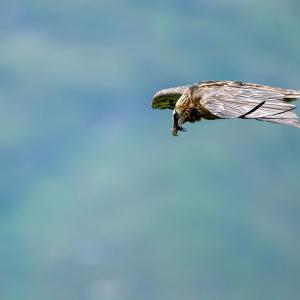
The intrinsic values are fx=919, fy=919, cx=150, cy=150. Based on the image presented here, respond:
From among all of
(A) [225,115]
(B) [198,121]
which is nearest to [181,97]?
(B) [198,121]

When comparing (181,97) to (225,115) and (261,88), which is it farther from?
(225,115)

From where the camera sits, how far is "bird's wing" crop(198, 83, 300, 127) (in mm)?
31375

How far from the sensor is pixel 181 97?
154 ft

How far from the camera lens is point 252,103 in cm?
3347

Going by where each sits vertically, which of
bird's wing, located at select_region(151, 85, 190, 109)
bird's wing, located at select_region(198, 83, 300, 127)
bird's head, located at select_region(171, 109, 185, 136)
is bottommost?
bird's head, located at select_region(171, 109, 185, 136)

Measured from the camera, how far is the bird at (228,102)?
31578mm

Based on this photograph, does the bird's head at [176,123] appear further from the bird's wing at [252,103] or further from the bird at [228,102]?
the bird's wing at [252,103]

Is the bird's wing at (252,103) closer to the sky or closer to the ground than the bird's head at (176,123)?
closer to the sky

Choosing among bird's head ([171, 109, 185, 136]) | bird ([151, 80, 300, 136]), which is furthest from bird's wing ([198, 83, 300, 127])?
bird's head ([171, 109, 185, 136])

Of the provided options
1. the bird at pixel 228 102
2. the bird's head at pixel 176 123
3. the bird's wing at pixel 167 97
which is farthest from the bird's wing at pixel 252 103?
the bird's wing at pixel 167 97

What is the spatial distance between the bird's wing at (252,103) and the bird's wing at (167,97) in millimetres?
7136

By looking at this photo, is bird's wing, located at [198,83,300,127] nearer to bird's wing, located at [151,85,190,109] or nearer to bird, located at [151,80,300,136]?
bird, located at [151,80,300,136]

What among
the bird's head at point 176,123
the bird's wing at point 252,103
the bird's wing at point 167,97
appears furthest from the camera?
the bird's wing at point 167,97

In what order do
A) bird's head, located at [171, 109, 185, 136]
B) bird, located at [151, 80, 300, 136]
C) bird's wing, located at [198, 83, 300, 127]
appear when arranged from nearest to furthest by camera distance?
bird's wing, located at [198, 83, 300, 127]
bird, located at [151, 80, 300, 136]
bird's head, located at [171, 109, 185, 136]
